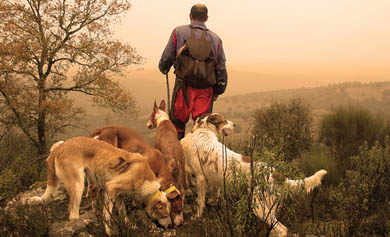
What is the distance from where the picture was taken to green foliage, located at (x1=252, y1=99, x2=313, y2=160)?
9.82 m

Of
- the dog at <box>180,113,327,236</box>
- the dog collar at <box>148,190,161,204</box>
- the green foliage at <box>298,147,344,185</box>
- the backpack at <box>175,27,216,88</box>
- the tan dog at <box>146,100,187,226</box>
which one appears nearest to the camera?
the dog collar at <box>148,190,161,204</box>

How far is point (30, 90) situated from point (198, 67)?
6743 millimetres

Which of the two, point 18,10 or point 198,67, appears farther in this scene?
point 18,10

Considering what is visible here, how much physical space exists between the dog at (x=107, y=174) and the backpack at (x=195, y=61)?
7.48ft

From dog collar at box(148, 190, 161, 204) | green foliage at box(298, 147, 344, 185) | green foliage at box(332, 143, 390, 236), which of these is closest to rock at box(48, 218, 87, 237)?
dog collar at box(148, 190, 161, 204)

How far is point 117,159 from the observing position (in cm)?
425

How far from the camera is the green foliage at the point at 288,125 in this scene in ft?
→ 32.2

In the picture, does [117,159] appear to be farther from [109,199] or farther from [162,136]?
[162,136]

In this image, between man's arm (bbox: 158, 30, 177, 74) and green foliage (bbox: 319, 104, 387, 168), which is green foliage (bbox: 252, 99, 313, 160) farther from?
man's arm (bbox: 158, 30, 177, 74)

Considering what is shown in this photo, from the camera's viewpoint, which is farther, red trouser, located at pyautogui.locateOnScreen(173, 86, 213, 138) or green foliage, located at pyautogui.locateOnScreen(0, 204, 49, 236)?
red trouser, located at pyautogui.locateOnScreen(173, 86, 213, 138)

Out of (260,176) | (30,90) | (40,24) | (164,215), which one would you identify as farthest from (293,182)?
(40,24)

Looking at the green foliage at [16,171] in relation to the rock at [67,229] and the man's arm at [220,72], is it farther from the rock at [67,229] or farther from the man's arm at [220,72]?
the man's arm at [220,72]

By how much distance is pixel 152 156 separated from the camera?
479cm

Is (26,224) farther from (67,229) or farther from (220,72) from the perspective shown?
(220,72)
